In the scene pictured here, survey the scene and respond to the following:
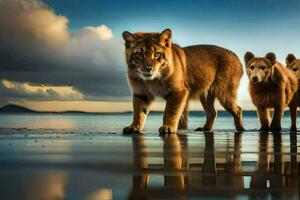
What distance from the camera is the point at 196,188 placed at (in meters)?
3.30

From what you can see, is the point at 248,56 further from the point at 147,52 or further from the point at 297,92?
the point at 147,52

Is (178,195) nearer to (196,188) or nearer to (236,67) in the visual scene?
(196,188)

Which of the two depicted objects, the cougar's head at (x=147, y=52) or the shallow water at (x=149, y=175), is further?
the cougar's head at (x=147, y=52)

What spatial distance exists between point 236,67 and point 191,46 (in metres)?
1.29

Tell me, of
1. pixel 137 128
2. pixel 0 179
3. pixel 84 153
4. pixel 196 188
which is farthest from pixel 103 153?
pixel 137 128

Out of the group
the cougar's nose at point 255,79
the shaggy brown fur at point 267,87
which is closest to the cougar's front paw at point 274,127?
the shaggy brown fur at point 267,87

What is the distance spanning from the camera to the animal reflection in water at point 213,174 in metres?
3.19

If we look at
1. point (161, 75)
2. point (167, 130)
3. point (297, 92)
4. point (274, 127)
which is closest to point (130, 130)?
point (167, 130)

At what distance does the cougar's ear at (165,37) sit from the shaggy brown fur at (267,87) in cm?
303

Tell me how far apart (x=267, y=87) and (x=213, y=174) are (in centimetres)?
1025

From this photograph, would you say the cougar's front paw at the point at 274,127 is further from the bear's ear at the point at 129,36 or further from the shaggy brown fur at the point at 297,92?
the bear's ear at the point at 129,36

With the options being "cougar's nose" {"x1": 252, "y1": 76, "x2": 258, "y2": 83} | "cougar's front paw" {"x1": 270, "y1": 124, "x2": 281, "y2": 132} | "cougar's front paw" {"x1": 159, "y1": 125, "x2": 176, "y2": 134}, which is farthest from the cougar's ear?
"cougar's front paw" {"x1": 270, "y1": 124, "x2": 281, "y2": 132}

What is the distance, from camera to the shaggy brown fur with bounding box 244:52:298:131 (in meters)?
13.7

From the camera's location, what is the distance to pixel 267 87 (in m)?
14.0
